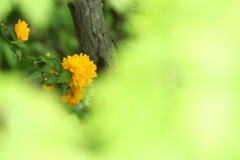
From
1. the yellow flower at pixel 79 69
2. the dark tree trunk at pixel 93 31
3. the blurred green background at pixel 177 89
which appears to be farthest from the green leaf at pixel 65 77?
the blurred green background at pixel 177 89

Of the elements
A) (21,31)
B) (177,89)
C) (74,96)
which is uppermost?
(177,89)

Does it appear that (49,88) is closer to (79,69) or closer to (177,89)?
(79,69)

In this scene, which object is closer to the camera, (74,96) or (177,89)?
Answer: (177,89)

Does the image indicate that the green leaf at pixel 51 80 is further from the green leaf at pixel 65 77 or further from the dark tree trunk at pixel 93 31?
the dark tree trunk at pixel 93 31

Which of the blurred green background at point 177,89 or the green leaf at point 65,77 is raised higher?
the blurred green background at point 177,89

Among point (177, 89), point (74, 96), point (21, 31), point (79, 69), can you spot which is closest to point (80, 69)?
point (79, 69)

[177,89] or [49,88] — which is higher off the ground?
[177,89]

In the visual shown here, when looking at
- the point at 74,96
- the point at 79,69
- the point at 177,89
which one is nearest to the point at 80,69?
the point at 79,69
